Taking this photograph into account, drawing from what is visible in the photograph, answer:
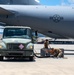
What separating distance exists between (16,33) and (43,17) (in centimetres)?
779

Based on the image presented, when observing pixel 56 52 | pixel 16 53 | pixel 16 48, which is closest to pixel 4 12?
pixel 56 52

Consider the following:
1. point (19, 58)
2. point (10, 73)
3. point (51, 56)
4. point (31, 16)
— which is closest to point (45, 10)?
point (31, 16)

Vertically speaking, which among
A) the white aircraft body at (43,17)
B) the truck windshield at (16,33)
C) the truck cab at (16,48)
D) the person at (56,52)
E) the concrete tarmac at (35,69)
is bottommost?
the concrete tarmac at (35,69)

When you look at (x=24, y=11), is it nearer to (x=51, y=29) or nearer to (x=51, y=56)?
(x=51, y=29)

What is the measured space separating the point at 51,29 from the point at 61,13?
5.98 ft

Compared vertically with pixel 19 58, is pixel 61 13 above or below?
above

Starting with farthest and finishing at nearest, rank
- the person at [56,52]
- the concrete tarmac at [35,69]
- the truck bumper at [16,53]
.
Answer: the person at [56,52]
the truck bumper at [16,53]
the concrete tarmac at [35,69]

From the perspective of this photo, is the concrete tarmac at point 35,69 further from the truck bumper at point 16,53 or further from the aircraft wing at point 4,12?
the aircraft wing at point 4,12

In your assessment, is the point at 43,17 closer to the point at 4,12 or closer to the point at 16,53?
the point at 4,12

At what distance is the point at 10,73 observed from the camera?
40.6 ft

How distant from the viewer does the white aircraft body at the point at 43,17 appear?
2662 centimetres

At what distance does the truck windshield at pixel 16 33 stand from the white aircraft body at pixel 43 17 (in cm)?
733

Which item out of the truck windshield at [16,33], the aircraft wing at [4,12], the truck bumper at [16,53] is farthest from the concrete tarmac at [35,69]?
the aircraft wing at [4,12]

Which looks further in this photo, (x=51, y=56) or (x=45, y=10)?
(x=45, y=10)
